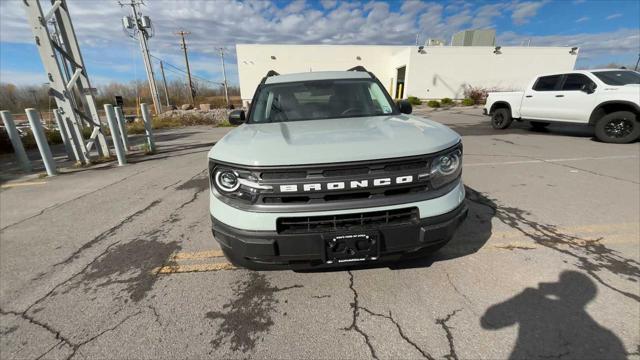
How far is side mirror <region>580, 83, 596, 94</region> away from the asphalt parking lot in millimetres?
4622

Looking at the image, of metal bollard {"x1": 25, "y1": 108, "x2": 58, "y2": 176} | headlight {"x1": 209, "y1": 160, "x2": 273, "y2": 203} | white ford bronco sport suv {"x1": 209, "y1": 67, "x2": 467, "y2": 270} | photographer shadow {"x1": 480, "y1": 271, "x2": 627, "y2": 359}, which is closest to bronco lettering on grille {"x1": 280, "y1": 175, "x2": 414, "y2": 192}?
white ford bronco sport suv {"x1": 209, "y1": 67, "x2": 467, "y2": 270}

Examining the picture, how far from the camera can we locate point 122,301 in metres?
2.29

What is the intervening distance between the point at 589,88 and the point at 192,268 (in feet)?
32.8

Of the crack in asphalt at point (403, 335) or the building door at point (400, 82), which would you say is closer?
the crack in asphalt at point (403, 335)

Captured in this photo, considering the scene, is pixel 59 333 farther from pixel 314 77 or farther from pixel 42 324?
pixel 314 77

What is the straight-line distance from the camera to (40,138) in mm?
6277

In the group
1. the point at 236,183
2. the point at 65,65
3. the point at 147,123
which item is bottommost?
the point at 147,123

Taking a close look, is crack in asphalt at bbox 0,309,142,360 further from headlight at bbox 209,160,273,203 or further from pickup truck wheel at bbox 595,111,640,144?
pickup truck wheel at bbox 595,111,640,144

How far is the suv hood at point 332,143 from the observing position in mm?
1753

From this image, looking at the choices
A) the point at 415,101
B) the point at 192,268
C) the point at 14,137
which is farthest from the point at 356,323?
the point at 415,101

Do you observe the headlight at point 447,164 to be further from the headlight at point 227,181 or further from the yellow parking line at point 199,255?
the yellow parking line at point 199,255

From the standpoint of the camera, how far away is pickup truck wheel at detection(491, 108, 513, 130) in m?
9.66

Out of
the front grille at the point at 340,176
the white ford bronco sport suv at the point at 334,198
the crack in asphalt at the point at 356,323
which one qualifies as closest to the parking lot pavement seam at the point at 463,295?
the white ford bronco sport suv at the point at 334,198

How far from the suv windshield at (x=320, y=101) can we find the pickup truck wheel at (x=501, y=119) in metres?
8.65
